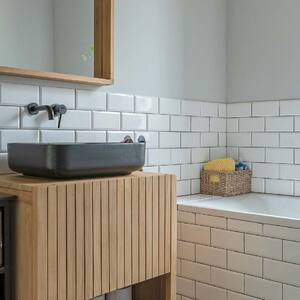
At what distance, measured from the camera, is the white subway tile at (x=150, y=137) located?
7.81 feet

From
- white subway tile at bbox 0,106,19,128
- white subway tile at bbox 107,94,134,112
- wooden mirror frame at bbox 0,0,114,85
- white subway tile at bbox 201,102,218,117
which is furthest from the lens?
white subway tile at bbox 201,102,218,117

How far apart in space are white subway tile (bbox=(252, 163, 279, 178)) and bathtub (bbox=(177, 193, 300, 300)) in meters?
0.34

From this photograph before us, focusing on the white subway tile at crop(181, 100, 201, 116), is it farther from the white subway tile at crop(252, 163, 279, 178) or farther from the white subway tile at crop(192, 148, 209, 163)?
the white subway tile at crop(252, 163, 279, 178)

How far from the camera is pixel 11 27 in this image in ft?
6.07

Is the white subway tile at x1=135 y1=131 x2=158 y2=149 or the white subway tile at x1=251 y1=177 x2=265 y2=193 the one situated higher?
the white subway tile at x1=135 y1=131 x2=158 y2=149

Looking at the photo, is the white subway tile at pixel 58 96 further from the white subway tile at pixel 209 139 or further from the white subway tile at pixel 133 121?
the white subway tile at pixel 209 139

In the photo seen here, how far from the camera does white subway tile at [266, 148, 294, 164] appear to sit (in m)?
2.70

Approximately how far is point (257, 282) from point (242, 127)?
1190 mm

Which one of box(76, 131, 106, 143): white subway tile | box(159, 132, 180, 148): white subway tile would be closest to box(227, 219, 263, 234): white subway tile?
box(159, 132, 180, 148): white subway tile

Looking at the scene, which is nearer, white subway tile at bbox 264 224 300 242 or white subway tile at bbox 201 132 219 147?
white subway tile at bbox 264 224 300 242

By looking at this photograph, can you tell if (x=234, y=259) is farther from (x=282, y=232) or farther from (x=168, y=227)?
(x=168, y=227)

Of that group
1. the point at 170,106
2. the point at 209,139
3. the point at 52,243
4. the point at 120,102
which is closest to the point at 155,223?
the point at 52,243

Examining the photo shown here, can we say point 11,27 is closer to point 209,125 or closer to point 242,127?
point 209,125

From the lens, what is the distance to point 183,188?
2670 millimetres
